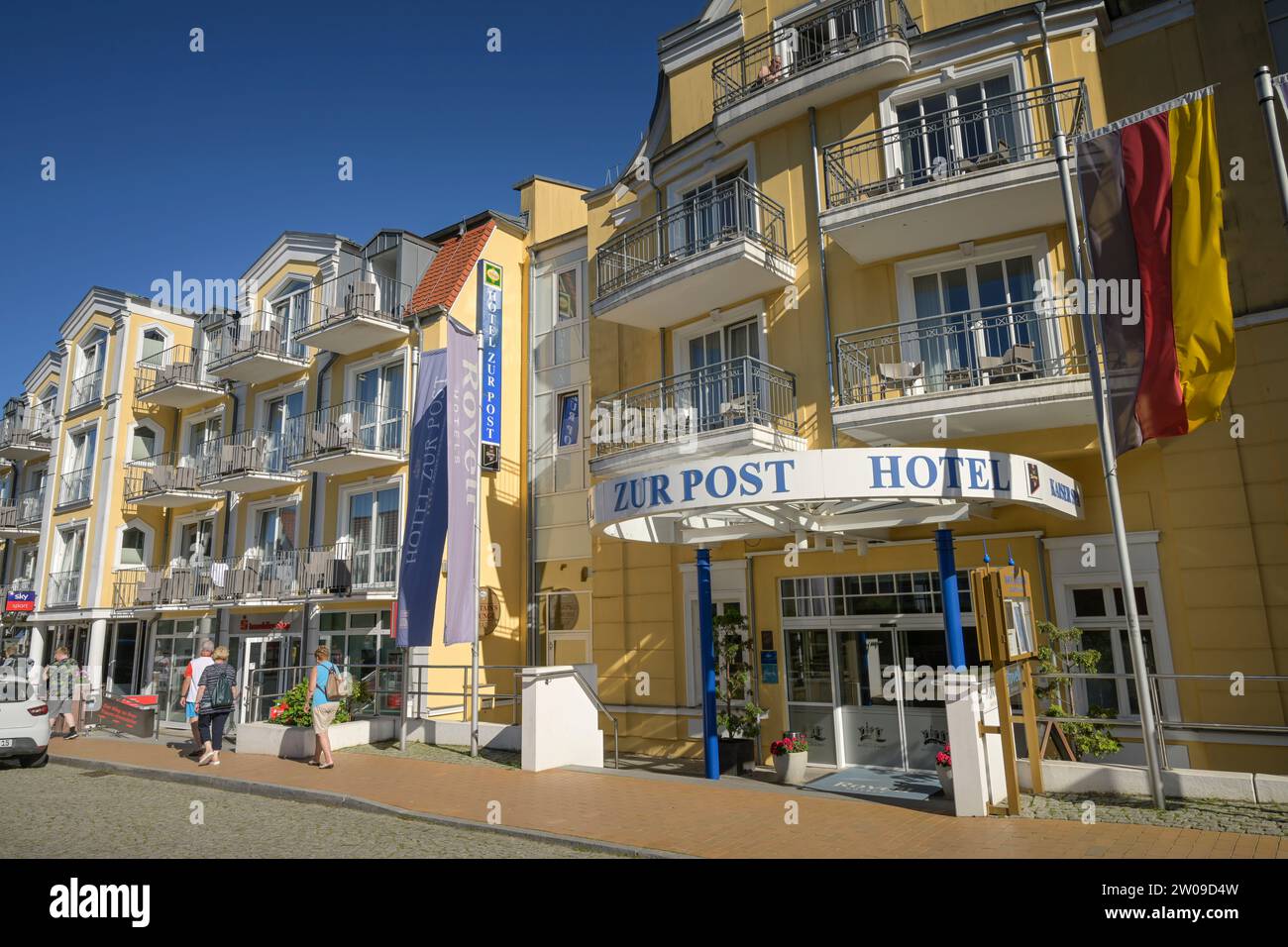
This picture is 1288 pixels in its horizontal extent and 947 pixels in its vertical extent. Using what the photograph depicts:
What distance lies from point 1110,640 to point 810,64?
1031cm

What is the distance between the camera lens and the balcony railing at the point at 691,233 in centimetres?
1440

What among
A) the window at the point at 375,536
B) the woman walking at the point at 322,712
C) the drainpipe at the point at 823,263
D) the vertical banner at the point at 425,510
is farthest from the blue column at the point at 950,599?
the window at the point at 375,536

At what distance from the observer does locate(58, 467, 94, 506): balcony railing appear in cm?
2911

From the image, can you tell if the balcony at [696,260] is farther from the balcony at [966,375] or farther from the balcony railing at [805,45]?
the balcony at [966,375]

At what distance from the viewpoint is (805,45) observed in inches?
583

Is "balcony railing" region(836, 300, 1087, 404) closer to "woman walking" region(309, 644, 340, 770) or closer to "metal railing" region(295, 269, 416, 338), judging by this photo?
"woman walking" region(309, 644, 340, 770)

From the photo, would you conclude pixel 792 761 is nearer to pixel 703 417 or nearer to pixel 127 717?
pixel 703 417

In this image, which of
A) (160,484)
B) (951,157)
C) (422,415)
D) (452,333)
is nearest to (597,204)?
(452,333)

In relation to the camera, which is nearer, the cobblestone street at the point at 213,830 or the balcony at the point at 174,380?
the cobblestone street at the point at 213,830

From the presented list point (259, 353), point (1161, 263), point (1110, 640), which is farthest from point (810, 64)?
point (259, 353)

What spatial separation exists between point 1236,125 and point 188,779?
17.7 meters

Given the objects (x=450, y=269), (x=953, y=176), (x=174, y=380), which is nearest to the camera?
(x=953, y=176)

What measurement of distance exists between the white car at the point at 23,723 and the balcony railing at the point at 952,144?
52.4ft

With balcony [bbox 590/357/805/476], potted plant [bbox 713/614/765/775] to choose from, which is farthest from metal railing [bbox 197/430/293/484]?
potted plant [bbox 713/614/765/775]
